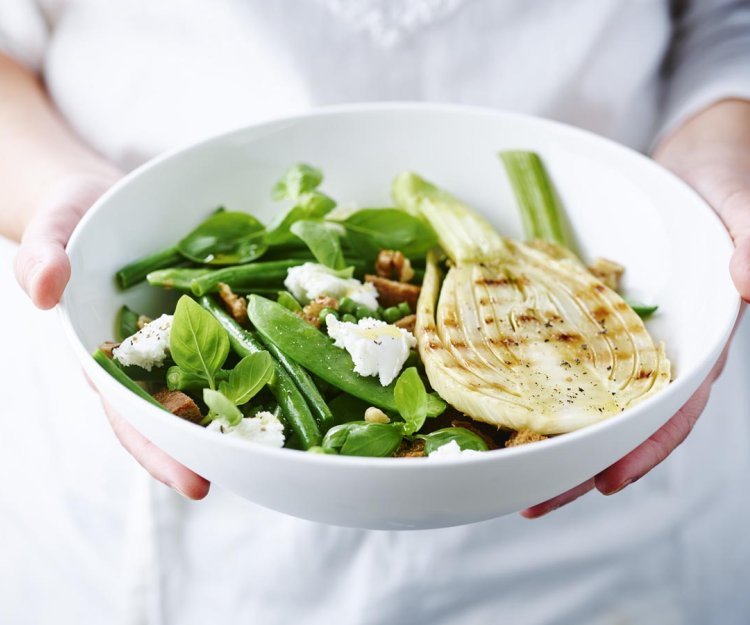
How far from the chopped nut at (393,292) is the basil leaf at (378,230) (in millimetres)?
115

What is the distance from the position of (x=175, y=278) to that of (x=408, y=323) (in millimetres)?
505

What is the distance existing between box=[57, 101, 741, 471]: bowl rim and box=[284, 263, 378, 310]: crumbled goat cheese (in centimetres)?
44

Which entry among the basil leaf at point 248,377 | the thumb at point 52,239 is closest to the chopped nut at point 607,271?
the basil leaf at point 248,377

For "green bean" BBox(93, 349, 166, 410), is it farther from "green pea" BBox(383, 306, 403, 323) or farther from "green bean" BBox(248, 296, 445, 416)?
"green pea" BBox(383, 306, 403, 323)

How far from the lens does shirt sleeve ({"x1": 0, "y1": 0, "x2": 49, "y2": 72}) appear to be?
2291mm

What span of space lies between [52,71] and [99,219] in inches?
37.9

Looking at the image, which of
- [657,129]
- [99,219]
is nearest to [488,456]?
[99,219]

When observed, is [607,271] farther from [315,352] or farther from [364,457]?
[364,457]

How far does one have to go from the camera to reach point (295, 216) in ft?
5.99

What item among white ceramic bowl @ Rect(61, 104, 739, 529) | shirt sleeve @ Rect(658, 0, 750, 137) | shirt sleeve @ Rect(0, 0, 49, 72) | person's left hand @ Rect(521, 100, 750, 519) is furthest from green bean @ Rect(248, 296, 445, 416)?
shirt sleeve @ Rect(658, 0, 750, 137)

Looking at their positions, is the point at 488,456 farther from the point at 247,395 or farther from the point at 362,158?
the point at 362,158

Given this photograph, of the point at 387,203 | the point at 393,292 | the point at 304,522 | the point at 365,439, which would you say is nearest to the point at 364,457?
the point at 365,439

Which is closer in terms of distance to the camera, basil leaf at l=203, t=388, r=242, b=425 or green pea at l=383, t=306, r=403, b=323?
basil leaf at l=203, t=388, r=242, b=425

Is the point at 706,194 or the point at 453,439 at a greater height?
the point at 453,439
